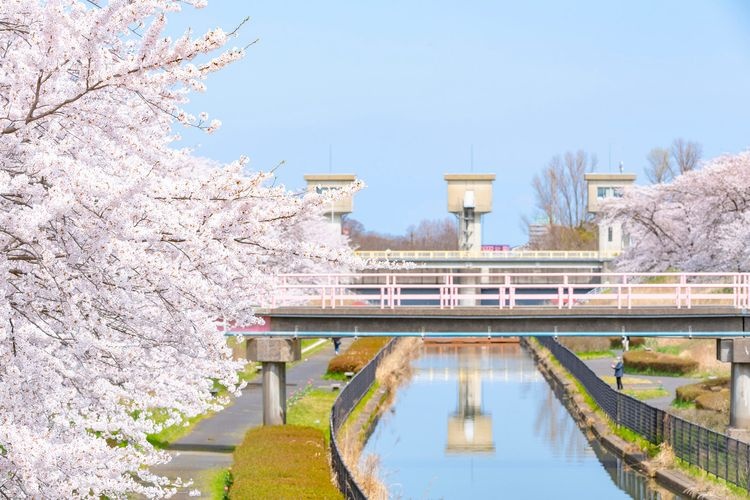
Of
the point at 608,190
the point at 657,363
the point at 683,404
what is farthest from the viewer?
the point at 608,190

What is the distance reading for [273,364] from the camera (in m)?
30.8

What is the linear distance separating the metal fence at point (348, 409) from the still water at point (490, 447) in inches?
56.6

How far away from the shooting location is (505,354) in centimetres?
7388

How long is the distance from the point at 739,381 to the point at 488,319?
24.0 feet

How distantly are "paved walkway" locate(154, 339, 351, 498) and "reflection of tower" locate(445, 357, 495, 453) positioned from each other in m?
5.55

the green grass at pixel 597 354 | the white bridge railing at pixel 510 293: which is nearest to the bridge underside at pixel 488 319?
the white bridge railing at pixel 510 293

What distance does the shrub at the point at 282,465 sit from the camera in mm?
20172

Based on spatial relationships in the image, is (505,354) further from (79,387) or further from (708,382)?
(79,387)

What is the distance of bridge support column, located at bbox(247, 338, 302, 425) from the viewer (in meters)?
30.3

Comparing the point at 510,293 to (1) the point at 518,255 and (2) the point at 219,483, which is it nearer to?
(2) the point at 219,483

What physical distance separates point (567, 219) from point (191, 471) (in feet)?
352

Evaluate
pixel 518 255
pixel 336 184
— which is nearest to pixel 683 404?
pixel 518 255

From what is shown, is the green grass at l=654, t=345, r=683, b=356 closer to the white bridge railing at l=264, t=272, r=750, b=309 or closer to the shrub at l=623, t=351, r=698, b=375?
the shrub at l=623, t=351, r=698, b=375

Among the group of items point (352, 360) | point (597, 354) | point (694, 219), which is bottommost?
point (597, 354)
